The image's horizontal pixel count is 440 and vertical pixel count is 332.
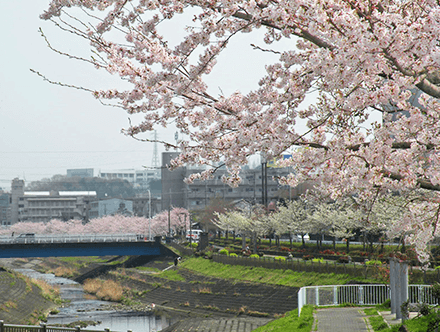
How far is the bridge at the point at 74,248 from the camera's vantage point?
5997cm

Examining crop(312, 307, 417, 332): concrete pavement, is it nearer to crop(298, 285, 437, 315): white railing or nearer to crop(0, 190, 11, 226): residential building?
crop(298, 285, 437, 315): white railing

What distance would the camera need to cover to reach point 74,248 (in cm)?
6278

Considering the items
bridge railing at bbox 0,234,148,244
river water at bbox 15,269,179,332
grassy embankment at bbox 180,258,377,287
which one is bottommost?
river water at bbox 15,269,179,332

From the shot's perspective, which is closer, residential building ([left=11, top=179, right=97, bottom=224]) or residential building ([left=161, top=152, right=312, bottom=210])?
residential building ([left=161, top=152, right=312, bottom=210])

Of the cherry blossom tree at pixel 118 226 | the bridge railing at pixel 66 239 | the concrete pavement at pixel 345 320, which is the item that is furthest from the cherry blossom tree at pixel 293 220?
the cherry blossom tree at pixel 118 226

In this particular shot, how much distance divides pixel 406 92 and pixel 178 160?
4352mm

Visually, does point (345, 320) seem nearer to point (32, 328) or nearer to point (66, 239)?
point (32, 328)

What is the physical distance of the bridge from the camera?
5997 cm

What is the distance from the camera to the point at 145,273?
6025 centimetres

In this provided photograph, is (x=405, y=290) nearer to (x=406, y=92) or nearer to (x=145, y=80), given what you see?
(x=406, y=92)

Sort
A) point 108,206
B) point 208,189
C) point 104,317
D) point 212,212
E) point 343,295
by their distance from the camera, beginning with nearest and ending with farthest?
point 343,295 → point 104,317 → point 212,212 → point 208,189 → point 108,206

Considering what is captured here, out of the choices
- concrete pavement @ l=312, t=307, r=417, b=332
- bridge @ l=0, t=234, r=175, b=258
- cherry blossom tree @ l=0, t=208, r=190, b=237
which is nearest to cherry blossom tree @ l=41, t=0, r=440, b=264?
concrete pavement @ l=312, t=307, r=417, b=332

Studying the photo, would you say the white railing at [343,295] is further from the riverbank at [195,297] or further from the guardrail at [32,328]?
the guardrail at [32,328]

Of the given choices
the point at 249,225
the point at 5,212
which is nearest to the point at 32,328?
the point at 249,225
